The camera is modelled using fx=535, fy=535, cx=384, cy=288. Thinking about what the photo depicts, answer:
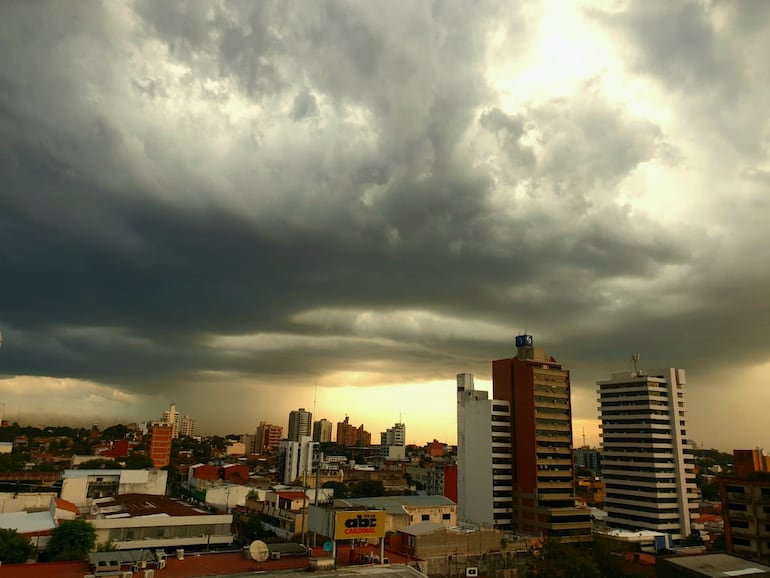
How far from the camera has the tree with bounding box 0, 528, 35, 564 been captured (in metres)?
57.0

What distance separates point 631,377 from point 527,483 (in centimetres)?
4759

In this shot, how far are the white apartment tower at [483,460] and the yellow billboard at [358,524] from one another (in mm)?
55647

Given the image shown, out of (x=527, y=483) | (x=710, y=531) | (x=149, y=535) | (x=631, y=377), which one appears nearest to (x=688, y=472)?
(x=710, y=531)

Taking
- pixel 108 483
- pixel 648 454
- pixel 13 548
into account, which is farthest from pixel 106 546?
pixel 648 454

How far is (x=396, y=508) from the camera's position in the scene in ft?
281

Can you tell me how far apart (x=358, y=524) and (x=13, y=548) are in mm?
38107

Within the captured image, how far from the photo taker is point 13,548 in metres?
57.9

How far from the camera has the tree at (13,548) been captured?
57.0 metres

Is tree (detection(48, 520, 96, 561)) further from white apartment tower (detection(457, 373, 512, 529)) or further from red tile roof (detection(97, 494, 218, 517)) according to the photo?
white apartment tower (detection(457, 373, 512, 529))

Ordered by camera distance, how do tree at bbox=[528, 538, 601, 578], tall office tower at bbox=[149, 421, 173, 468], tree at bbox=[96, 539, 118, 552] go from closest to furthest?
tree at bbox=[528, 538, 601, 578] → tree at bbox=[96, 539, 118, 552] → tall office tower at bbox=[149, 421, 173, 468]

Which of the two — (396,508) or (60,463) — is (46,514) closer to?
(396,508)

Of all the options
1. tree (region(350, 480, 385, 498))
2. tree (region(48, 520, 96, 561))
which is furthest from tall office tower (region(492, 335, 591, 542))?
tree (region(48, 520, 96, 561))

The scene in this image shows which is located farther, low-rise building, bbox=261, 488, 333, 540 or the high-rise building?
the high-rise building

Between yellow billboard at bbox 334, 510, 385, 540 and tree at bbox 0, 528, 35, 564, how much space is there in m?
35.7
